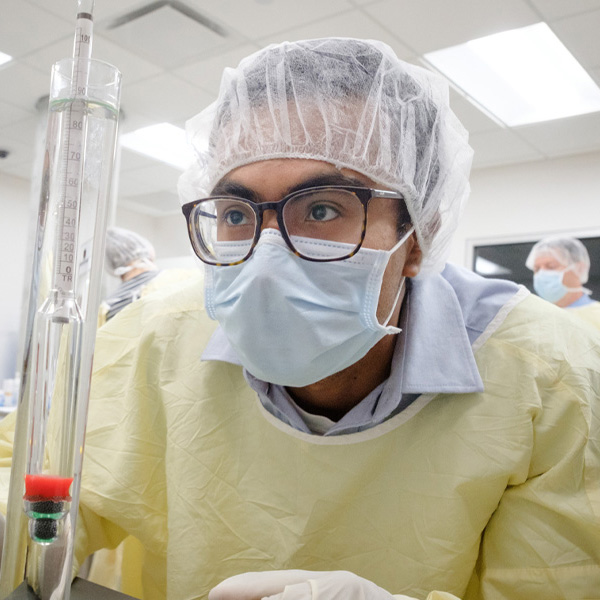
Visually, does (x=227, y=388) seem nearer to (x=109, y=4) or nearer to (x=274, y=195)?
(x=274, y=195)

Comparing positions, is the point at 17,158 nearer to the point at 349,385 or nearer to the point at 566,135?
the point at 566,135

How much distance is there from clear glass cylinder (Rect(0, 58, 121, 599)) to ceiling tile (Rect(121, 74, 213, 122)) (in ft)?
11.2

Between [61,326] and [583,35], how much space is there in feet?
10.6

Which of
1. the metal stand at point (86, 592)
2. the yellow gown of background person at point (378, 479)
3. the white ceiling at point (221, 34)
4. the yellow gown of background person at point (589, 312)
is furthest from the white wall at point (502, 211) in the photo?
the metal stand at point (86, 592)

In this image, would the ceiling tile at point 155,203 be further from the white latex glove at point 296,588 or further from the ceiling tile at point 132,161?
the white latex glove at point 296,588

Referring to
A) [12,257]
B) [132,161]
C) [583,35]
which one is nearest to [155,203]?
[132,161]

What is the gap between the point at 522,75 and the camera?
11.8 ft

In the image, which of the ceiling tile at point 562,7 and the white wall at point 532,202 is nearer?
the ceiling tile at point 562,7

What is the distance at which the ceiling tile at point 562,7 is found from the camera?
2789mm

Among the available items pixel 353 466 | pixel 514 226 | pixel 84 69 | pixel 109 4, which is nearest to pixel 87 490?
pixel 353 466

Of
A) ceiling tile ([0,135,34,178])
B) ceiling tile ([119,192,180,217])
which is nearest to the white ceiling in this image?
ceiling tile ([0,135,34,178])

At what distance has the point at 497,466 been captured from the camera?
803mm

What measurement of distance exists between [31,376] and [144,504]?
1.57 feet

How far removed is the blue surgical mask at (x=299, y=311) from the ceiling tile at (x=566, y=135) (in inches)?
149
